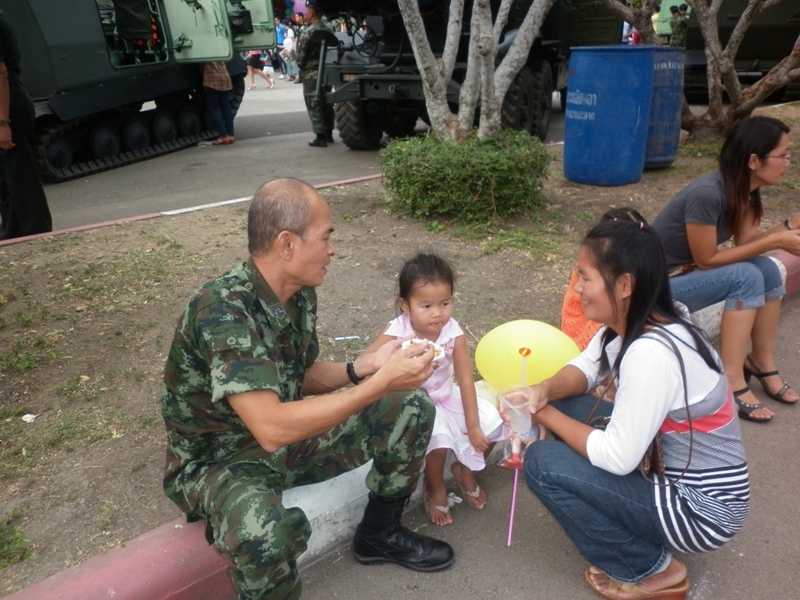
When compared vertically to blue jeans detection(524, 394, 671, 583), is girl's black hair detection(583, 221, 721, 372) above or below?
above

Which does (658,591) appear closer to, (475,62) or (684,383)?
(684,383)

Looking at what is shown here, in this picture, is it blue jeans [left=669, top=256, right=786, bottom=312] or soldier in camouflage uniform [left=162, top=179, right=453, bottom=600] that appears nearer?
soldier in camouflage uniform [left=162, top=179, right=453, bottom=600]

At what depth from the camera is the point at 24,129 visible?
5.15 metres

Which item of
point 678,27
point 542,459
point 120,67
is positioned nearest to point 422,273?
point 542,459

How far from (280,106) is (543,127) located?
27.4 ft

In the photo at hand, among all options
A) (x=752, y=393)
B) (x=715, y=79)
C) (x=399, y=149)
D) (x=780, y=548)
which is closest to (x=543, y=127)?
(x=715, y=79)

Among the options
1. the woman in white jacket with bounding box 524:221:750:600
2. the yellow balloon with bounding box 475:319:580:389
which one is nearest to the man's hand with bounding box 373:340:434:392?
the woman in white jacket with bounding box 524:221:750:600

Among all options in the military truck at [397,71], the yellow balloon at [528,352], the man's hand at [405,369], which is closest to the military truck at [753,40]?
the military truck at [397,71]

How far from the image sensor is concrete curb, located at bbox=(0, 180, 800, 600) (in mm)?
2031

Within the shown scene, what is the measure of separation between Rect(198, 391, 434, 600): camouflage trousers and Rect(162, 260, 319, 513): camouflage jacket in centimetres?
9

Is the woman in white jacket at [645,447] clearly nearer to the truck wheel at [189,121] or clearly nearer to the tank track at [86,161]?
the tank track at [86,161]

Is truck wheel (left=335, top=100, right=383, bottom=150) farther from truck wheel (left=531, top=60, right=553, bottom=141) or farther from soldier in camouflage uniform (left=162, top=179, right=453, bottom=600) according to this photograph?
soldier in camouflage uniform (left=162, top=179, right=453, bottom=600)

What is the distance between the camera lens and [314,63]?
9516 millimetres

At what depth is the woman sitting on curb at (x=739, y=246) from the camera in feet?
10.0
